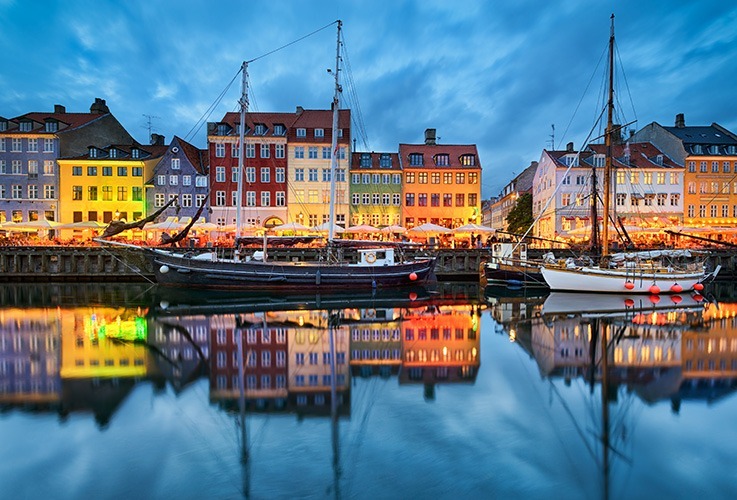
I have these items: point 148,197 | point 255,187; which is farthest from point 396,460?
point 148,197

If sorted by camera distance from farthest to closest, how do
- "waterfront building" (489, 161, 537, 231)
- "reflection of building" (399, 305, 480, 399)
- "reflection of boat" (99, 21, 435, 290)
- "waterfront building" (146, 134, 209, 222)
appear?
"waterfront building" (489, 161, 537, 231), "waterfront building" (146, 134, 209, 222), "reflection of boat" (99, 21, 435, 290), "reflection of building" (399, 305, 480, 399)

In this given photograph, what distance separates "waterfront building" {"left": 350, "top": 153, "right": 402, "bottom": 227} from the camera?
2174 inches

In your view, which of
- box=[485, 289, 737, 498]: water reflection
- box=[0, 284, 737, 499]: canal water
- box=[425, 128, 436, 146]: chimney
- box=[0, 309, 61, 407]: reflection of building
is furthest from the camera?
box=[425, 128, 436, 146]: chimney

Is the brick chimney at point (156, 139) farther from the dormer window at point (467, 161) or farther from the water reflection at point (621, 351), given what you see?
the water reflection at point (621, 351)

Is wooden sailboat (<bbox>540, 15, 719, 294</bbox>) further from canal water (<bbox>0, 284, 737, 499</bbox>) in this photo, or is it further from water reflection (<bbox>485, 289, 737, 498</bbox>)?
canal water (<bbox>0, 284, 737, 499</bbox>)

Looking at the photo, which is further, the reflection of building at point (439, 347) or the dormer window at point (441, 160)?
the dormer window at point (441, 160)

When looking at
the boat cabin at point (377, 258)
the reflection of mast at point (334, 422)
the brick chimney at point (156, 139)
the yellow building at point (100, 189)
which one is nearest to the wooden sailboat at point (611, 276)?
the boat cabin at point (377, 258)

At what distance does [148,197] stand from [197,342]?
42.1 meters

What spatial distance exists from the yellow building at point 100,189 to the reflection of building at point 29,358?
3249cm

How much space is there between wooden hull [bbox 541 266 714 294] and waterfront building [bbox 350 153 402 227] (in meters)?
26.8

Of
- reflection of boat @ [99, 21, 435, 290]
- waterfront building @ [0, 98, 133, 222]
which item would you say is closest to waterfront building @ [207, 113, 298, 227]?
waterfront building @ [0, 98, 133, 222]

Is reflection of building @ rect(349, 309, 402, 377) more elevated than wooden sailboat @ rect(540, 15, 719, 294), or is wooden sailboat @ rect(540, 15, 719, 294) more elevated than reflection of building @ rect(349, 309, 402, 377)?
wooden sailboat @ rect(540, 15, 719, 294)

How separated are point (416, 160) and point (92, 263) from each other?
3523 cm

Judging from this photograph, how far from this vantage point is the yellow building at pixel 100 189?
173ft
